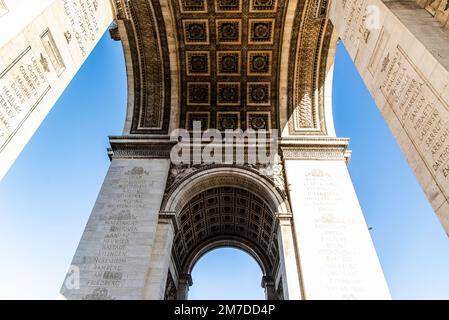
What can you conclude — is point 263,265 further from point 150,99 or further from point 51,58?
point 51,58

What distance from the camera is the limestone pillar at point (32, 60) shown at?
12.0 feet

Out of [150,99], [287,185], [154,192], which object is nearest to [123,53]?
[150,99]

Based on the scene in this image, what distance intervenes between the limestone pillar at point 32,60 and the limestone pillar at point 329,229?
7523mm

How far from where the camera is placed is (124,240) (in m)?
8.61

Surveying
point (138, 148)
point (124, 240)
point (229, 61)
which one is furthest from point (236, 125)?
point (124, 240)

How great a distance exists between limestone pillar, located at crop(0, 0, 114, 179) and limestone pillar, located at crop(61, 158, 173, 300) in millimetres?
5049

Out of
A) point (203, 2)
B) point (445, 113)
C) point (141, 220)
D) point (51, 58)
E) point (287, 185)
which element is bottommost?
point (445, 113)

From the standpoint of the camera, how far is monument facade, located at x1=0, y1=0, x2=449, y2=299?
159 inches

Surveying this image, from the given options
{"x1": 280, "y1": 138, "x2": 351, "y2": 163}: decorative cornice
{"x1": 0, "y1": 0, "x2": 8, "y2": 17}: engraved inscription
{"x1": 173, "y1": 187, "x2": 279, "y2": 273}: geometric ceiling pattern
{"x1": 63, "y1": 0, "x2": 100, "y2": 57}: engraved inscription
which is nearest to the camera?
{"x1": 0, "y1": 0, "x2": 8, "y2": 17}: engraved inscription

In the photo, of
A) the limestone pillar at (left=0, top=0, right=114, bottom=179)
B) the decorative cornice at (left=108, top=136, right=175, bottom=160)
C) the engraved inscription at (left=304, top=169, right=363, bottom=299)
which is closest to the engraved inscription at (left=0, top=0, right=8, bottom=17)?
the limestone pillar at (left=0, top=0, right=114, bottom=179)

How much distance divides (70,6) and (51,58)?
115cm

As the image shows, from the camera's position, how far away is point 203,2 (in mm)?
11312

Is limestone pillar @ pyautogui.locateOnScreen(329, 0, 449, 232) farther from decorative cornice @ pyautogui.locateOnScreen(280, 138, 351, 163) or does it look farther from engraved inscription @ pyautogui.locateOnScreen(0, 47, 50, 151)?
decorative cornice @ pyautogui.locateOnScreen(280, 138, 351, 163)

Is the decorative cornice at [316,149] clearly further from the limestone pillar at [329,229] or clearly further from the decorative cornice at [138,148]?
the decorative cornice at [138,148]
